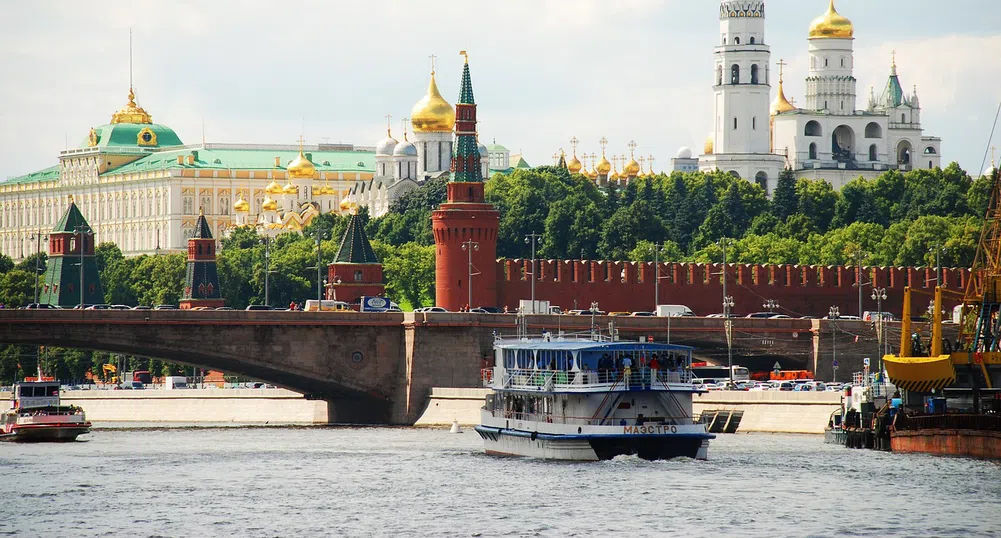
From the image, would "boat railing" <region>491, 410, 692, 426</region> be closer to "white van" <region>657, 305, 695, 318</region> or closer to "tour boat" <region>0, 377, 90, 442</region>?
"tour boat" <region>0, 377, 90, 442</region>

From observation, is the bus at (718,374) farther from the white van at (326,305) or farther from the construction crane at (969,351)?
the construction crane at (969,351)

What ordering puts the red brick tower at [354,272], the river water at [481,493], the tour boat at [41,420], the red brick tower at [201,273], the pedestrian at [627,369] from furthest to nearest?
the red brick tower at [201,273], the red brick tower at [354,272], the tour boat at [41,420], the pedestrian at [627,369], the river water at [481,493]

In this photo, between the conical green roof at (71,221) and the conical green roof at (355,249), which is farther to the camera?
the conical green roof at (71,221)


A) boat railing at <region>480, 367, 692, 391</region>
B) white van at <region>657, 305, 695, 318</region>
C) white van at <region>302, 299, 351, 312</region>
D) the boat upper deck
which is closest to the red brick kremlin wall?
white van at <region>657, 305, 695, 318</region>

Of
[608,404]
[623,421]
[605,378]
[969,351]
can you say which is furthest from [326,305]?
[623,421]

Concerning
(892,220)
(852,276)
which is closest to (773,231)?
(892,220)

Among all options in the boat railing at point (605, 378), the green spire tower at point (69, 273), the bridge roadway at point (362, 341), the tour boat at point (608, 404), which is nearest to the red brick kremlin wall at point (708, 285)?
the bridge roadway at point (362, 341)

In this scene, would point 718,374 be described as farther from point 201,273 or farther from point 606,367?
point 201,273

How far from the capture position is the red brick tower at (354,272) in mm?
142000

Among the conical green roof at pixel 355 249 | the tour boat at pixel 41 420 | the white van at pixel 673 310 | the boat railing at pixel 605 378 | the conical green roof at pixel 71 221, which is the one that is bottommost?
the tour boat at pixel 41 420

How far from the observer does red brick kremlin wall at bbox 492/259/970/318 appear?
132m

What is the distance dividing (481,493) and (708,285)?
207 ft

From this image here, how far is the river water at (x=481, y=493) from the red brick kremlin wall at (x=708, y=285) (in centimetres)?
4311

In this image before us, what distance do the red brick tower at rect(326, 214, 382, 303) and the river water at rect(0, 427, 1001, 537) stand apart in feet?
174
